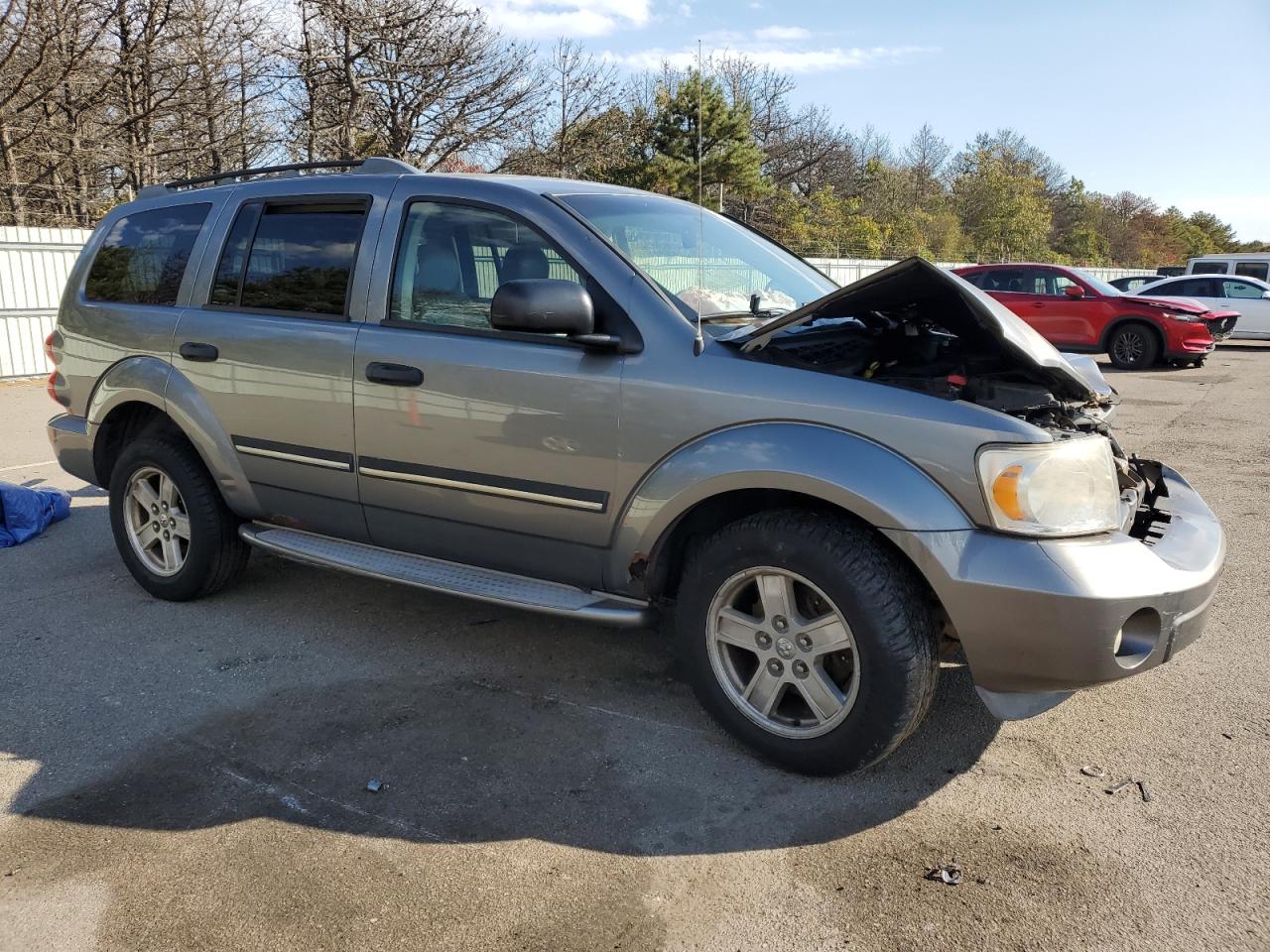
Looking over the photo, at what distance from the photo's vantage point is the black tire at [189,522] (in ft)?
14.9

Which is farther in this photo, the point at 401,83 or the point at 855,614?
the point at 401,83

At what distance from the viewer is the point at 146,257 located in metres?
4.78

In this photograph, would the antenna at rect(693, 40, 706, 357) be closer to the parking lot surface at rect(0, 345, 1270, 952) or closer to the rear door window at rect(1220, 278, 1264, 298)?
the parking lot surface at rect(0, 345, 1270, 952)

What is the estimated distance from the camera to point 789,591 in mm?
3113

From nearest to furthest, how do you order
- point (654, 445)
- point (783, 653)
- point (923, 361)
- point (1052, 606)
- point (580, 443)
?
point (1052, 606), point (783, 653), point (654, 445), point (580, 443), point (923, 361)

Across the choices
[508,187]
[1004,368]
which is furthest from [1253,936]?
[508,187]

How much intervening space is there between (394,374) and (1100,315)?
15213mm

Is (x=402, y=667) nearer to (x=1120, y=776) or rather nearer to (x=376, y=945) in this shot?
(x=376, y=945)

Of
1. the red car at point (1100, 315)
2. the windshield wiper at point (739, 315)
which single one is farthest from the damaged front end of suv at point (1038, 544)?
the red car at point (1100, 315)

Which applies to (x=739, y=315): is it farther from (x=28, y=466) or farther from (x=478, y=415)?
(x=28, y=466)

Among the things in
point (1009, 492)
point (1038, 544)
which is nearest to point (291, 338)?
point (1009, 492)

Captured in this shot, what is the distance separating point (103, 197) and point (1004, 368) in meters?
22.6

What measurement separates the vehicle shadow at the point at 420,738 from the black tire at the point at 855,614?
0.15 meters

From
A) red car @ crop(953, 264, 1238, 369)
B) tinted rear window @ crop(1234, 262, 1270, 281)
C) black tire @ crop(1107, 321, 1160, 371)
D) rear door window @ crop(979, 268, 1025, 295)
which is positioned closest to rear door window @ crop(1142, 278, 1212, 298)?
red car @ crop(953, 264, 1238, 369)
